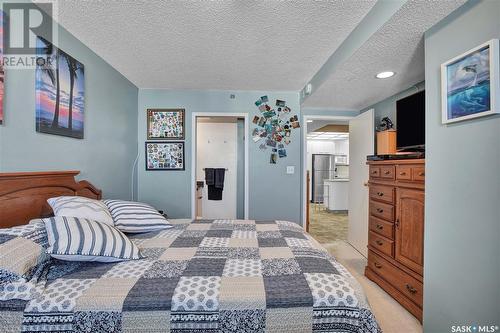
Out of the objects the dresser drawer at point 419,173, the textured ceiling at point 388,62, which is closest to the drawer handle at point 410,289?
the dresser drawer at point 419,173

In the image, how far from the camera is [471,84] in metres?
1.08

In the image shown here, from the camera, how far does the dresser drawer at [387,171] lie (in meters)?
1.98

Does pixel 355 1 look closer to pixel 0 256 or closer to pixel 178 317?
pixel 178 317

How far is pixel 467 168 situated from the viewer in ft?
3.68

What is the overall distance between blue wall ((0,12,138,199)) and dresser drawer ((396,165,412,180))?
2884 mm

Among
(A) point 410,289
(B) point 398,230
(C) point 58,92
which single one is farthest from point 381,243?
(C) point 58,92

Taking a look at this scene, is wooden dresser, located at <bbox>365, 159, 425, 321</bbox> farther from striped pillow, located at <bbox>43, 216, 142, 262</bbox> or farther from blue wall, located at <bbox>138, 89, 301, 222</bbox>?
striped pillow, located at <bbox>43, 216, 142, 262</bbox>

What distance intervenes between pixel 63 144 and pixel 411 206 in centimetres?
294

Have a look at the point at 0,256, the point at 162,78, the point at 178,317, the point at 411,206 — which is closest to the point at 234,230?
the point at 178,317

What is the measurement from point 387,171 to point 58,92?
2.95 meters

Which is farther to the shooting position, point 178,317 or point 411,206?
point 411,206

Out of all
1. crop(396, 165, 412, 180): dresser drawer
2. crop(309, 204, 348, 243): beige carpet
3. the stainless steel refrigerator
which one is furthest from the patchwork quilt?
the stainless steel refrigerator

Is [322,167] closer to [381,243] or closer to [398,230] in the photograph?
[381,243]

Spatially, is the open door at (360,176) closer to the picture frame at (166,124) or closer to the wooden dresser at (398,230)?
the wooden dresser at (398,230)
